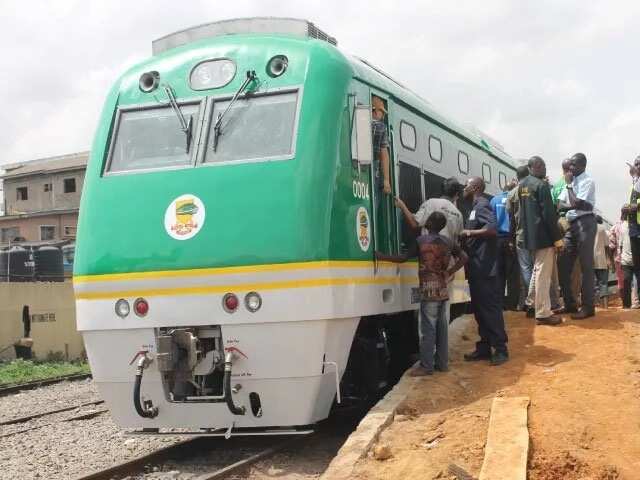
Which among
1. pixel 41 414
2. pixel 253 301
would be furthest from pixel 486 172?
pixel 41 414

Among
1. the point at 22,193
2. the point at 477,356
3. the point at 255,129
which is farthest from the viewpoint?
the point at 22,193

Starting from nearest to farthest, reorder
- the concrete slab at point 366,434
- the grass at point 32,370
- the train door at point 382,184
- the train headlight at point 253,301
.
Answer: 1. the concrete slab at point 366,434
2. the train headlight at point 253,301
3. the train door at point 382,184
4. the grass at point 32,370

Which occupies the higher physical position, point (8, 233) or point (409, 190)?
point (8, 233)

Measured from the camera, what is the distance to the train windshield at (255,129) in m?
6.42

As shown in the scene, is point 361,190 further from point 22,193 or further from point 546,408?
point 22,193

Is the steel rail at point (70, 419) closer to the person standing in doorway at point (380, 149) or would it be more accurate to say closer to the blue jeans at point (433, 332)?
the blue jeans at point (433, 332)

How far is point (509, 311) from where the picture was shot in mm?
10836

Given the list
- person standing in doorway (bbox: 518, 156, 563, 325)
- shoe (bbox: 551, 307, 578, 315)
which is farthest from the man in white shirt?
shoe (bbox: 551, 307, 578, 315)

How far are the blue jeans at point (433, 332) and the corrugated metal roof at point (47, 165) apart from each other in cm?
3536

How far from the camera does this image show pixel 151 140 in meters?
6.86

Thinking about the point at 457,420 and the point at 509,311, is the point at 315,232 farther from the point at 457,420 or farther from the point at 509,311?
the point at 509,311

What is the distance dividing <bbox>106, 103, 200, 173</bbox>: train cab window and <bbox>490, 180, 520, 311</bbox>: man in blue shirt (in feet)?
11.6

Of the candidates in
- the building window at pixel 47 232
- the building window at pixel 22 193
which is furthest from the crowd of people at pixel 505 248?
the building window at pixel 22 193

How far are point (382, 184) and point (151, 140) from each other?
2.19 metres
